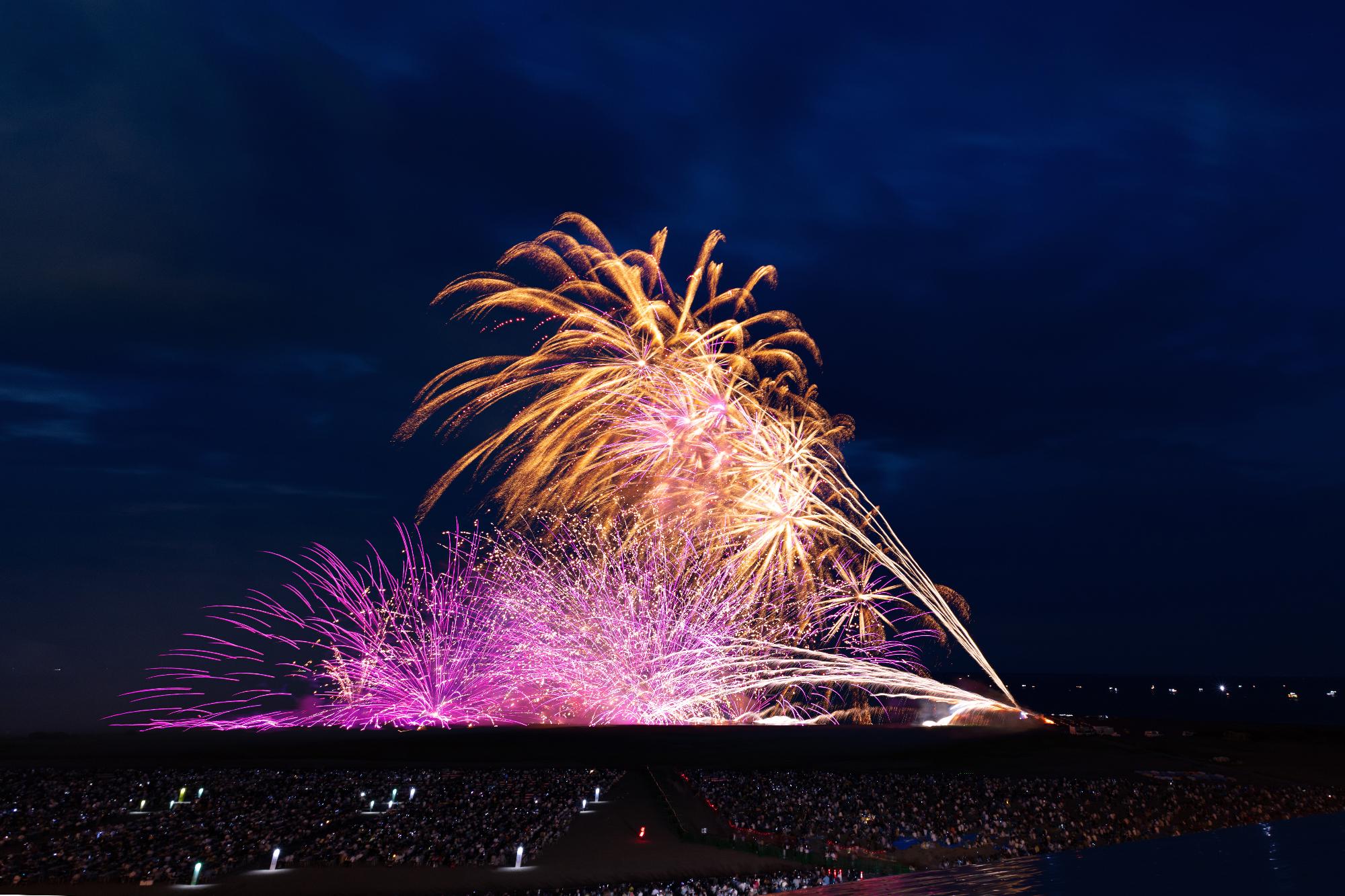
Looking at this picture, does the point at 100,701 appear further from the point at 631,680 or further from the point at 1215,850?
the point at 1215,850

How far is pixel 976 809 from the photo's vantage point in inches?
575

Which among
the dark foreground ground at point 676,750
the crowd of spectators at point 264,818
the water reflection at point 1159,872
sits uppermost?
the dark foreground ground at point 676,750

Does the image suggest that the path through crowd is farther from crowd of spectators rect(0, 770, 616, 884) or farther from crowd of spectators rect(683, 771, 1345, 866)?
crowd of spectators rect(683, 771, 1345, 866)

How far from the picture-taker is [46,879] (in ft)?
36.4

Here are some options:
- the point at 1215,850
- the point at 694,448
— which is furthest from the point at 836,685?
the point at 1215,850

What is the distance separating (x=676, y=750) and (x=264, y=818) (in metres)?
9.98

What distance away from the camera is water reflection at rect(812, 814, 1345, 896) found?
8508 millimetres

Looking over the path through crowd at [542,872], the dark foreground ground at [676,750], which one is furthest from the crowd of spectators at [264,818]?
the dark foreground ground at [676,750]

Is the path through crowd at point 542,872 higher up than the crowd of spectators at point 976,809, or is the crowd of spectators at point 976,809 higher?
the crowd of spectators at point 976,809

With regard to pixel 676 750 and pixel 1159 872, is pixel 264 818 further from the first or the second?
pixel 1159 872

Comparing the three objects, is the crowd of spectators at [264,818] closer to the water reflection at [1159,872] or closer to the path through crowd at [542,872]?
the path through crowd at [542,872]

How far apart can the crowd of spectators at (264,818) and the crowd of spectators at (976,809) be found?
3.66 m

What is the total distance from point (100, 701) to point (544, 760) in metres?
64.5

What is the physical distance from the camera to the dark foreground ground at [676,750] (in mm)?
19875
